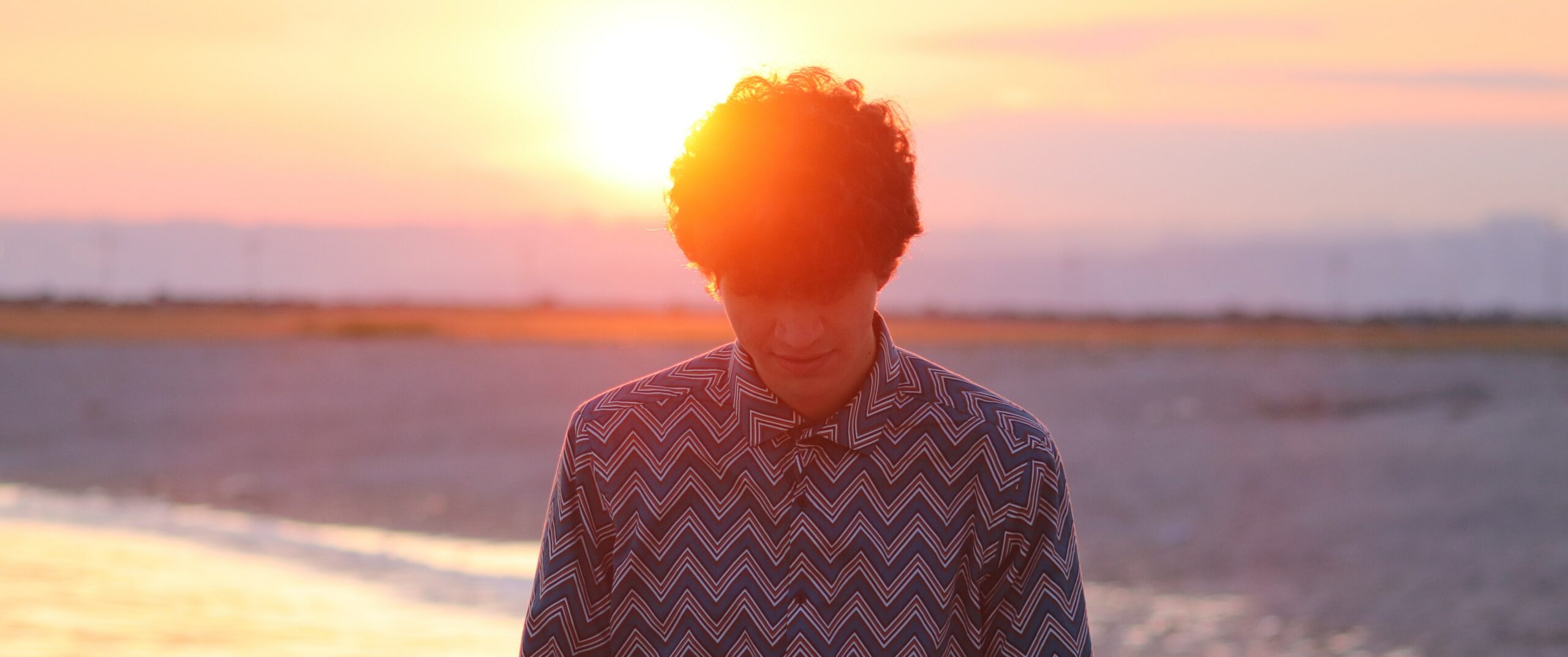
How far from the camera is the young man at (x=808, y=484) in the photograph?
1.92 metres

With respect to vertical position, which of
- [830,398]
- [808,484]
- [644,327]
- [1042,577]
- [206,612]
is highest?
[644,327]

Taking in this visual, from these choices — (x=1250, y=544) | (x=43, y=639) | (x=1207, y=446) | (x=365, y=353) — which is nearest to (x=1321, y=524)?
(x=1250, y=544)

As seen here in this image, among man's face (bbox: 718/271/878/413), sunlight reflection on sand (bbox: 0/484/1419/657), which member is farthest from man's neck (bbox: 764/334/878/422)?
sunlight reflection on sand (bbox: 0/484/1419/657)

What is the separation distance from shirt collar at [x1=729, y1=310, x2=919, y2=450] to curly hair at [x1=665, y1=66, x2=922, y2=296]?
0.41 feet

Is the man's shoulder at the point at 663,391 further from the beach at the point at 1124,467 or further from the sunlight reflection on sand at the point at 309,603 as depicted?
the beach at the point at 1124,467

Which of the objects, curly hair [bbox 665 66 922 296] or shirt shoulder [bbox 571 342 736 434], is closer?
curly hair [bbox 665 66 922 296]

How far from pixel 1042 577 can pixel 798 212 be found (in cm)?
55

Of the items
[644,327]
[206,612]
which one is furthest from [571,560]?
[644,327]

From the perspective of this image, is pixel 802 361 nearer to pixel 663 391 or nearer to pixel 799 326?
pixel 799 326

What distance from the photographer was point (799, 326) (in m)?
1.90

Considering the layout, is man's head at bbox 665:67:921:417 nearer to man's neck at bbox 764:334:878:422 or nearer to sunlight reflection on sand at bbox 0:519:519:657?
man's neck at bbox 764:334:878:422

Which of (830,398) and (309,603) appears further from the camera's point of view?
(309,603)

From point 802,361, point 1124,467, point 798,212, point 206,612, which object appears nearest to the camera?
point 798,212

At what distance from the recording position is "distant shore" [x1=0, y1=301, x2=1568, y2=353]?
38.8 metres
